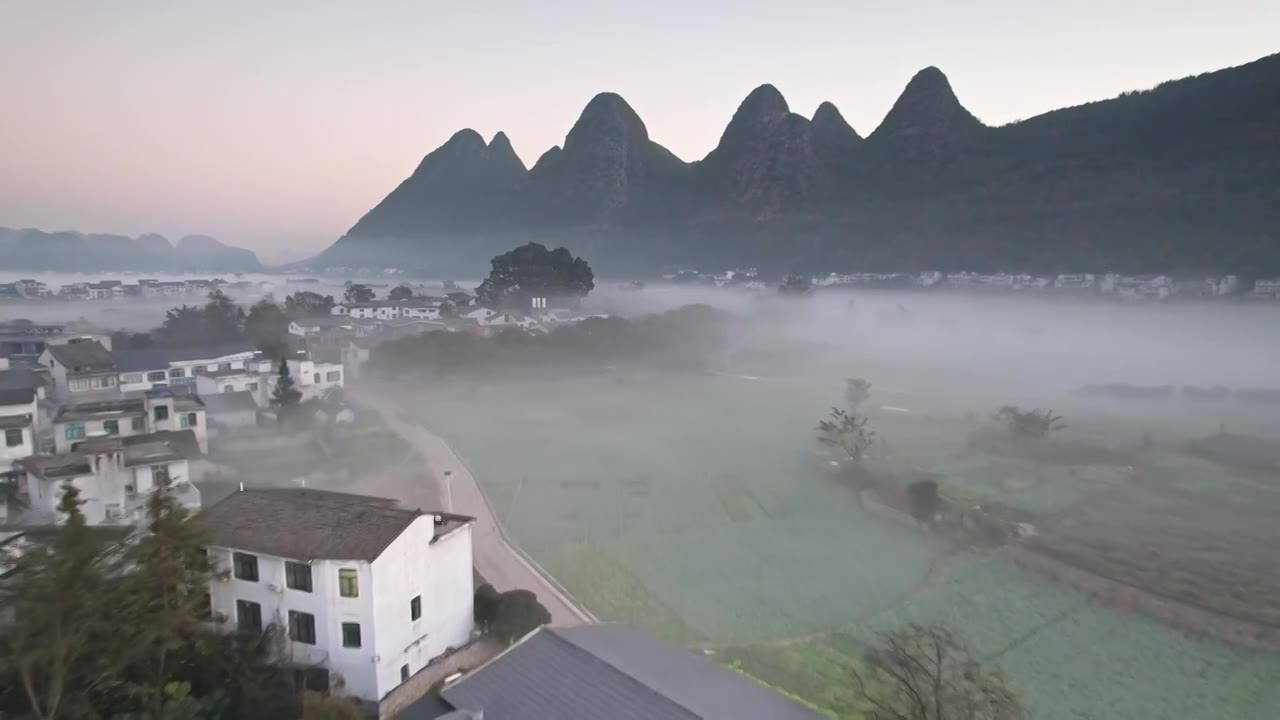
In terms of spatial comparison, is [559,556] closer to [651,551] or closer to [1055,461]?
[651,551]

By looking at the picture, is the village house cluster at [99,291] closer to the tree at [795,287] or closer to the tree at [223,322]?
the tree at [223,322]

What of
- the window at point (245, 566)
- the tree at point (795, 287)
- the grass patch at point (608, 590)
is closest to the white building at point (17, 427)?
the window at point (245, 566)

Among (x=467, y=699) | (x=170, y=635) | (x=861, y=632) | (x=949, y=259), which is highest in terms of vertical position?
(x=949, y=259)

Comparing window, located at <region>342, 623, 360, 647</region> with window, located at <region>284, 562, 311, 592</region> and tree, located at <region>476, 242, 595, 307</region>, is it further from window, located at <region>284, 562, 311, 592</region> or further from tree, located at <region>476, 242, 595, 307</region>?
tree, located at <region>476, 242, 595, 307</region>

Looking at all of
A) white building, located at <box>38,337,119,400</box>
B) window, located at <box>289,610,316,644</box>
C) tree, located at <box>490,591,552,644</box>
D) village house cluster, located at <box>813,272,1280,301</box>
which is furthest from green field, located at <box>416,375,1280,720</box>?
village house cluster, located at <box>813,272,1280,301</box>

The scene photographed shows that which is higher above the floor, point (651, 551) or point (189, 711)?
point (189, 711)

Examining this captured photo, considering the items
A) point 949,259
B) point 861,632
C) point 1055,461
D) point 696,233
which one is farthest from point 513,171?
point 861,632
